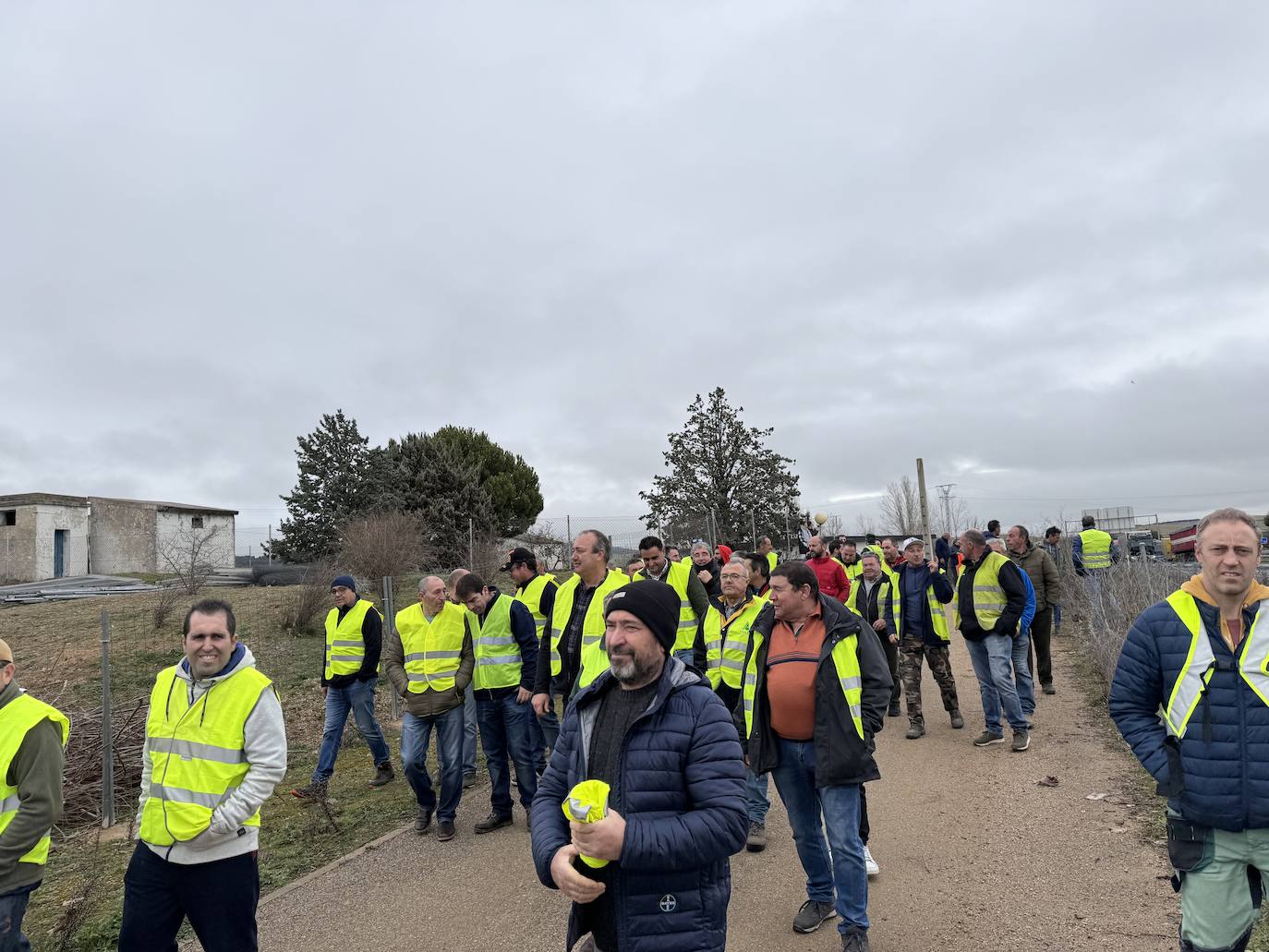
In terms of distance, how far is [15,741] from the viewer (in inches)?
122

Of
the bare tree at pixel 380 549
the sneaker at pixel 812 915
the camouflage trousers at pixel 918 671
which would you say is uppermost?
the bare tree at pixel 380 549

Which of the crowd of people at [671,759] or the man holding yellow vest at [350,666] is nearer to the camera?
the crowd of people at [671,759]

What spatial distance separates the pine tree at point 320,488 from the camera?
31.5 meters

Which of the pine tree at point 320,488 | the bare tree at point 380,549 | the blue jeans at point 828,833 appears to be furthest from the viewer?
the pine tree at point 320,488

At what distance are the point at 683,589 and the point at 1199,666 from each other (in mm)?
4830

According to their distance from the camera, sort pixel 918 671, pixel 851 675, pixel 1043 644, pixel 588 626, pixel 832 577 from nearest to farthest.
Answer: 1. pixel 851 675
2. pixel 588 626
3. pixel 918 671
4. pixel 832 577
5. pixel 1043 644

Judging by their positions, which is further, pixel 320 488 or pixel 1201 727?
pixel 320 488

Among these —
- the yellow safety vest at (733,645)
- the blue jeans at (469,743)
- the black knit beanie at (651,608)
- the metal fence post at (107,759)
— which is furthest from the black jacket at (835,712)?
the metal fence post at (107,759)

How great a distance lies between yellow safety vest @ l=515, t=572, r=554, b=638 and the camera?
7.03m

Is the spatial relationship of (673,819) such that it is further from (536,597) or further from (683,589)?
(683,589)

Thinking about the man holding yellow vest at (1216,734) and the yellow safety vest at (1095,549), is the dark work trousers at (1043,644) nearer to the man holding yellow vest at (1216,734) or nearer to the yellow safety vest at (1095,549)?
the yellow safety vest at (1095,549)

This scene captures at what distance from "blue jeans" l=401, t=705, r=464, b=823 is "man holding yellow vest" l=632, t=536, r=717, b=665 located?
183cm

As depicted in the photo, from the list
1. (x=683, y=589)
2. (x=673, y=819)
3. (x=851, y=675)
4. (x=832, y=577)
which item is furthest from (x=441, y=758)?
(x=832, y=577)

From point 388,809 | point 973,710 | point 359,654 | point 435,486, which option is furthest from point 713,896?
point 435,486
